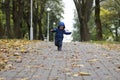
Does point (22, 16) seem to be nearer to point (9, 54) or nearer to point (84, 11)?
point (84, 11)

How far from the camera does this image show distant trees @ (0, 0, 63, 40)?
44031 mm

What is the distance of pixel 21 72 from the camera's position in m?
11.2

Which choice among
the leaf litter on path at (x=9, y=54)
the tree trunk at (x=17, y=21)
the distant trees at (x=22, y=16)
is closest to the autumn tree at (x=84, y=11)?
the distant trees at (x=22, y=16)

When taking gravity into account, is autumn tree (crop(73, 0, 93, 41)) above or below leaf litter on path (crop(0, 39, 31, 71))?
above

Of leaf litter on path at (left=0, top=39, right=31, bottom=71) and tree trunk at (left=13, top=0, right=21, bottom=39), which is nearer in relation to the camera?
leaf litter on path at (left=0, top=39, right=31, bottom=71)

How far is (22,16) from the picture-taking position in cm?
5456

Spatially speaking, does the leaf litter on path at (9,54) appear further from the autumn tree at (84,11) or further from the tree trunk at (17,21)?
the tree trunk at (17,21)

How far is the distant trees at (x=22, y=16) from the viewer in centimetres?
4403

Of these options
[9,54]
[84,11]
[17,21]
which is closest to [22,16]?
[17,21]

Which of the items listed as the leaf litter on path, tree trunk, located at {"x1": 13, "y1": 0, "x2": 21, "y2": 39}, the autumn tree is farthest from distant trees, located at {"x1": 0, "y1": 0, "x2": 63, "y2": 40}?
the leaf litter on path

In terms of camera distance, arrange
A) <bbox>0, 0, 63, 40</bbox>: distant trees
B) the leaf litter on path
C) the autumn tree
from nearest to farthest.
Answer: the leaf litter on path, the autumn tree, <bbox>0, 0, 63, 40</bbox>: distant trees

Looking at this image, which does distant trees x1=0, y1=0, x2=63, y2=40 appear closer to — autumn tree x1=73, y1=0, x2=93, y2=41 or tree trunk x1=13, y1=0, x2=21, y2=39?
tree trunk x1=13, y1=0, x2=21, y2=39

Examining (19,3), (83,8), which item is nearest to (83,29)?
(83,8)

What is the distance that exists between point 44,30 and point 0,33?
50.6m
